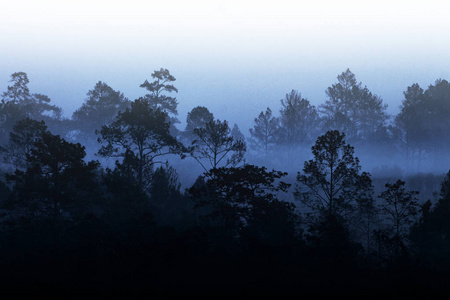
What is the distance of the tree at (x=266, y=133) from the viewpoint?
87.9 m

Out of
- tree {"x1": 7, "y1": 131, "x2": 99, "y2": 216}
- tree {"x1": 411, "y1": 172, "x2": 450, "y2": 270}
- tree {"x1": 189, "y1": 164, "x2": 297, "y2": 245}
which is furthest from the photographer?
tree {"x1": 7, "y1": 131, "x2": 99, "y2": 216}

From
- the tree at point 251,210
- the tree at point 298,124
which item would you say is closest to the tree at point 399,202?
the tree at point 251,210

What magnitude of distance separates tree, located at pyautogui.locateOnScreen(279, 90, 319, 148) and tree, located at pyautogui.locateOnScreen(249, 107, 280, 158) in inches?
99.2

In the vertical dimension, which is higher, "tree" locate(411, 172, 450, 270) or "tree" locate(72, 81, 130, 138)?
"tree" locate(72, 81, 130, 138)

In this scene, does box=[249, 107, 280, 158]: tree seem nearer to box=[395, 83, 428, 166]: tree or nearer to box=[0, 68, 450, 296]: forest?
box=[395, 83, 428, 166]: tree

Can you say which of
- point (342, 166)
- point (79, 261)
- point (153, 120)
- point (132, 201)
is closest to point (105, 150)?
point (153, 120)

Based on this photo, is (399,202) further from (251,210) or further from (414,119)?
(414,119)

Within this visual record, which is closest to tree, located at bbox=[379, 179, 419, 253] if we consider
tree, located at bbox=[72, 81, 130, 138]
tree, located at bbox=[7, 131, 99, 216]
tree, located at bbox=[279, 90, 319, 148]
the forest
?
the forest

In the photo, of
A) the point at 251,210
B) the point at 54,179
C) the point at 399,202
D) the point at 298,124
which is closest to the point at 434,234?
the point at 399,202

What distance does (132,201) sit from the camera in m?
31.6

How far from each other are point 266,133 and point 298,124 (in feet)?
23.0

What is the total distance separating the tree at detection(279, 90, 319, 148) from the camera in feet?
276

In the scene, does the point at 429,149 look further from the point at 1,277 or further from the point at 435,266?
the point at 1,277

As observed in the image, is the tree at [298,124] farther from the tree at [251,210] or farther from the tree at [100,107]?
the tree at [251,210]
